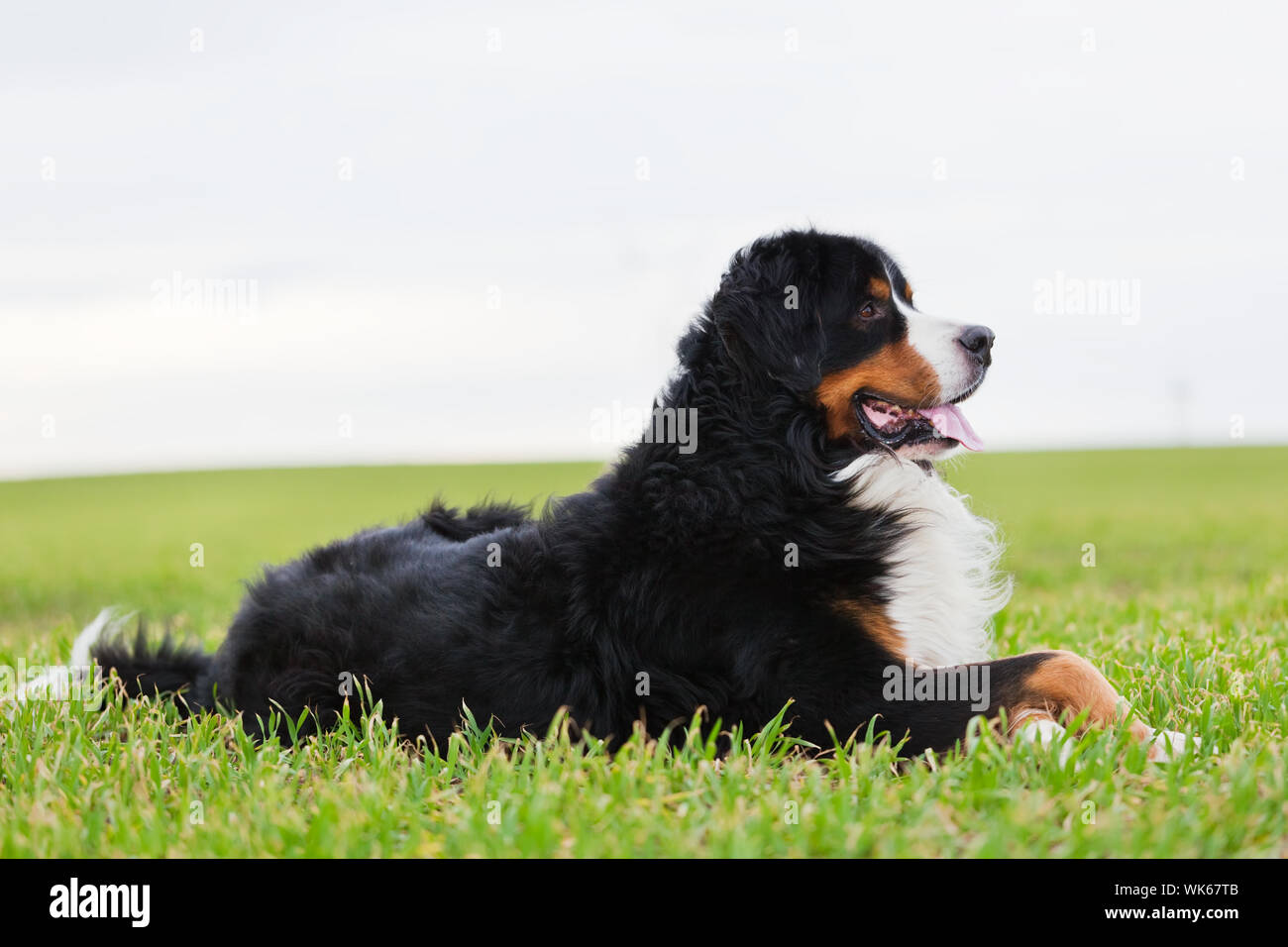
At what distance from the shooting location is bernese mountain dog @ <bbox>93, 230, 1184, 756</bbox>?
14.4 feet

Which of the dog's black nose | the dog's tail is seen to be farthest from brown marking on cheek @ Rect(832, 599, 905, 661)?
the dog's tail

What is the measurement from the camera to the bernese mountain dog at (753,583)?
439 cm

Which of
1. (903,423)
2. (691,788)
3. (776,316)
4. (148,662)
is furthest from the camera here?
(148,662)

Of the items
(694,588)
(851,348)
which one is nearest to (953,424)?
(851,348)

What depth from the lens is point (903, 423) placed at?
4820 mm

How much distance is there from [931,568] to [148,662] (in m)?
3.97

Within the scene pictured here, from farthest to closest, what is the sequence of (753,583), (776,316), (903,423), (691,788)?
(903,423), (776,316), (753,583), (691,788)

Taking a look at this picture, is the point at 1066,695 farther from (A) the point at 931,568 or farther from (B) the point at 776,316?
(B) the point at 776,316

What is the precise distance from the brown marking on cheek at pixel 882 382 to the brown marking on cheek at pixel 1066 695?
1183 mm

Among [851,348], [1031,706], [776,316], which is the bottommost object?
→ [1031,706]

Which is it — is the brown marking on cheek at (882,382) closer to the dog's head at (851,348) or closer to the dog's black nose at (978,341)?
the dog's head at (851,348)

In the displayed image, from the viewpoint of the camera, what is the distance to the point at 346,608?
4.91 meters
